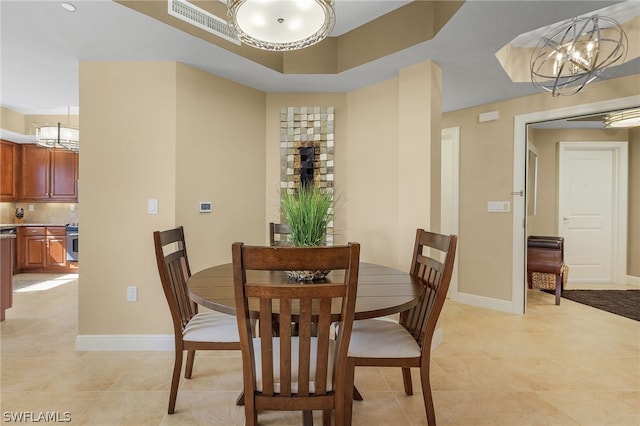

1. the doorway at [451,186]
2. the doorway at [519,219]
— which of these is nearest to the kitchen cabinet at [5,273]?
the doorway at [451,186]

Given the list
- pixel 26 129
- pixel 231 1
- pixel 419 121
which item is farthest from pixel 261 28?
pixel 26 129

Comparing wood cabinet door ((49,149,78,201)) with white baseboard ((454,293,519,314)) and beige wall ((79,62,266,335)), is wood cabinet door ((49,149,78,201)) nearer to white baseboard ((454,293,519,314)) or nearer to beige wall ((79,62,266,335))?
beige wall ((79,62,266,335))

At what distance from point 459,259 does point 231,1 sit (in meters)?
3.65

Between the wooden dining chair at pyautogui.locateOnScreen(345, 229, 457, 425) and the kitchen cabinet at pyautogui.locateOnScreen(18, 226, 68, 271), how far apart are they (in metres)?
5.67

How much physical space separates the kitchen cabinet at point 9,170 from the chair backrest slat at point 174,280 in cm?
500

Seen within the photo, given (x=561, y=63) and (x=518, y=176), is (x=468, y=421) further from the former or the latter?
(x=518, y=176)

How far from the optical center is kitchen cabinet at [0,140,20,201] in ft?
16.7

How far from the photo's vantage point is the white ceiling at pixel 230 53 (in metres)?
2.06

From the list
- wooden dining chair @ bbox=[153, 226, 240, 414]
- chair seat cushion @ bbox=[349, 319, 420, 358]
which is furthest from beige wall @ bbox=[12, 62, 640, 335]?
chair seat cushion @ bbox=[349, 319, 420, 358]

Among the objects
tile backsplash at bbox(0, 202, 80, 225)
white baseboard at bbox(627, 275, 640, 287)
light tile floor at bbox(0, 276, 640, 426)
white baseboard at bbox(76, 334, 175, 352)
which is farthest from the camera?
tile backsplash at bbox(0, 202, 80, 225)

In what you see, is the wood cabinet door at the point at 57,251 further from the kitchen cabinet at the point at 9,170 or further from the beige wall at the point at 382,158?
the beige wall at the point at 382,158

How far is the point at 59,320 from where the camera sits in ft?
10.9

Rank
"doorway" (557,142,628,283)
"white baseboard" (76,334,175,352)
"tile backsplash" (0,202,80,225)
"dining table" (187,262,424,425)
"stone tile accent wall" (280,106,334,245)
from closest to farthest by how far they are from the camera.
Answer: "dining table" (187,262,424,425), "white baseboard" (76,334,175,352), "stone tile accent wall" (280,106,334,245), "doorway" (557,142,628,283), "tile backsplash" (0,202,80,225)

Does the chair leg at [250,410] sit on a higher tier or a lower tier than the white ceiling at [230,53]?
lower
